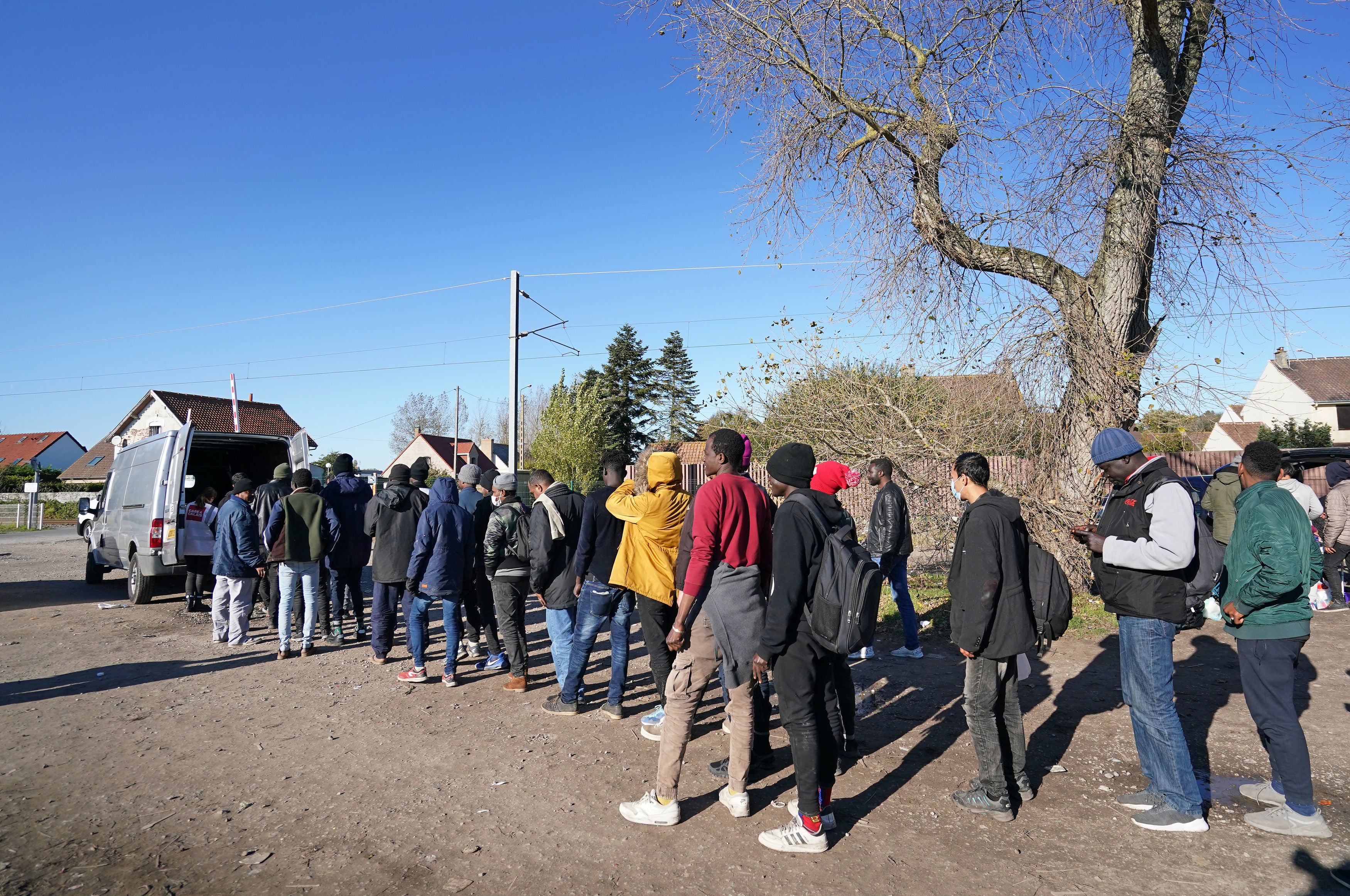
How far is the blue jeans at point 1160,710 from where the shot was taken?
12.4 ft

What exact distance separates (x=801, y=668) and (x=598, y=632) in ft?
8.10

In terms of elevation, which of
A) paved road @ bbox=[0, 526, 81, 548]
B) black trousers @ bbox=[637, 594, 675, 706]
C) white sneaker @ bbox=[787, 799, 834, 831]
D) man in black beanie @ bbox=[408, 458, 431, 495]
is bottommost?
paved road @ bbox=[0, 526, 81, 548]

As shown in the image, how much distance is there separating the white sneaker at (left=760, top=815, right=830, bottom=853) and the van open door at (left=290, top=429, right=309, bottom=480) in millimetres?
9113

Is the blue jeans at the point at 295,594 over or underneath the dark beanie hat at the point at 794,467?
underneath

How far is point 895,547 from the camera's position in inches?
286

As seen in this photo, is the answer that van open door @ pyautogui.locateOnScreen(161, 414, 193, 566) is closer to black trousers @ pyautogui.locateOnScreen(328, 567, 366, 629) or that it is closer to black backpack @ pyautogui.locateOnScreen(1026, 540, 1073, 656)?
black trousers @ pyautogui.locateOnScreen(328, 567, 366, 629)

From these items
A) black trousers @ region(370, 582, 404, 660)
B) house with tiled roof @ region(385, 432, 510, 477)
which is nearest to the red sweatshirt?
black trousers @ region(370, 582, 404, 660)

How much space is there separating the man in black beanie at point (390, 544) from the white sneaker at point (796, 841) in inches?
175

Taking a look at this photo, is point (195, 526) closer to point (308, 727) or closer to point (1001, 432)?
point (308, 727)

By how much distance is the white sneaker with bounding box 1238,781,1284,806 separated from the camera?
3920mm

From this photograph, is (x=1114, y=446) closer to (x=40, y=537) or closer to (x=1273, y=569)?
(x=1273, y=569)

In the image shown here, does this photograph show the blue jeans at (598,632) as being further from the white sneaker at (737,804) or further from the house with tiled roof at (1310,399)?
the house with tiled roof at (1310,399)

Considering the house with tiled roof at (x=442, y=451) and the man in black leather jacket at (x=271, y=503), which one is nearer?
the man in black leather jacket at (x=271, y=503)

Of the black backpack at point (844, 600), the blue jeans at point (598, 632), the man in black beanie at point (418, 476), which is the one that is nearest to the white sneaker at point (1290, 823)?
the black backpack at point (844, 600)
